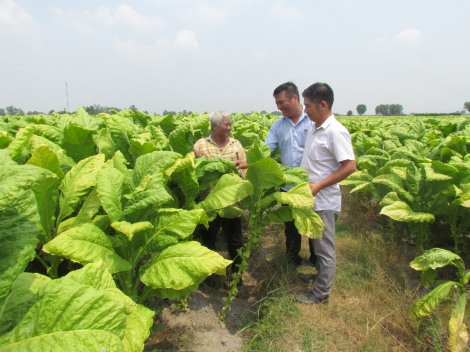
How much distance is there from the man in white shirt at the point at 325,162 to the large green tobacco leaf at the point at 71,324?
2.07 metres

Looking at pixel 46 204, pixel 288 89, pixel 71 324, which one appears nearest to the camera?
pixel 71 324

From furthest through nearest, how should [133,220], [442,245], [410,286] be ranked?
1. [442,245]
2. [410,286]
3. [133,220]

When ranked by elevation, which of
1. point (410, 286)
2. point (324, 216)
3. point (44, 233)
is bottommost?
point (410, 286)

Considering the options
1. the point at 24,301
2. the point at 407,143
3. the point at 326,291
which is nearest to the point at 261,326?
the point at 326,291

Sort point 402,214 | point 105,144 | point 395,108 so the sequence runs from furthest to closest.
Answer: point 395,108 < point 402,214 < point 105,144

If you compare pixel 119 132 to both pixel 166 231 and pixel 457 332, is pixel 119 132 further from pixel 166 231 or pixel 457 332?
pixel 457 332

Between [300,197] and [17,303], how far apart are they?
5.76 feet

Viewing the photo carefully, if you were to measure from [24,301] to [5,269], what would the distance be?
0.27 m

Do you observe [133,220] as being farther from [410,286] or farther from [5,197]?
[410,286]

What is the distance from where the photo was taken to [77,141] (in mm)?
2738

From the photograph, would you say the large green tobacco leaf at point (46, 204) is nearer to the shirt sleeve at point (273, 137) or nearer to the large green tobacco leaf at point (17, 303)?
the large green tobacco leaf at point (17, 303)

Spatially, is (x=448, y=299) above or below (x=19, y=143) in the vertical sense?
below

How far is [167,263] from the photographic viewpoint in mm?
1826

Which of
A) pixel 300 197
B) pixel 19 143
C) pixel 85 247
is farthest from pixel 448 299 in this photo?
pixel 19 143
